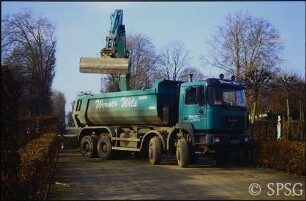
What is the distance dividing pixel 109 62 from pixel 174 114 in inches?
211

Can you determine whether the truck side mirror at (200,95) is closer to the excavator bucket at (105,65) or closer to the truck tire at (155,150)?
the truck tire at (155,150)

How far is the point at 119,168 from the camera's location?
1603 cm

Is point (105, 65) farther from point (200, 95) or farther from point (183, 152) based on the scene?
point (183, 152)

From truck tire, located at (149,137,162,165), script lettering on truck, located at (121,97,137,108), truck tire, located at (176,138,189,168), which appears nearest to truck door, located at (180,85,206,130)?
truck tire, located at (176,138,189,168)

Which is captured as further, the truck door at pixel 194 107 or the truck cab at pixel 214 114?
the truck door at pixel 194 107

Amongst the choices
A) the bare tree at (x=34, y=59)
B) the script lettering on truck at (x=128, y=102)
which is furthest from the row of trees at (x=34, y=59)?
the script lettering on truck at (x=128, y=102)

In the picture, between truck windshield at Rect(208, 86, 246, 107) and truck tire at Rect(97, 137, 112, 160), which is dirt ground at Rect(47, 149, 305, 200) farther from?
truck tire at Rect(97, 137, 112, 160)

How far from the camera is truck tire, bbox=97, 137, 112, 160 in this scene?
1996cm

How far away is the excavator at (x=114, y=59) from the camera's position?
68.3ft

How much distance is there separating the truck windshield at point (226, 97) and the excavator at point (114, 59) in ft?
21.0

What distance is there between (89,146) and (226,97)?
8310 millimetres

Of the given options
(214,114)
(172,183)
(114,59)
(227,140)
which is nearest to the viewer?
(172,183)

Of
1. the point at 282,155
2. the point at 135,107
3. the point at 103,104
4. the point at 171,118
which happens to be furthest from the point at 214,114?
the point at 103,104

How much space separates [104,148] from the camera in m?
20.4
